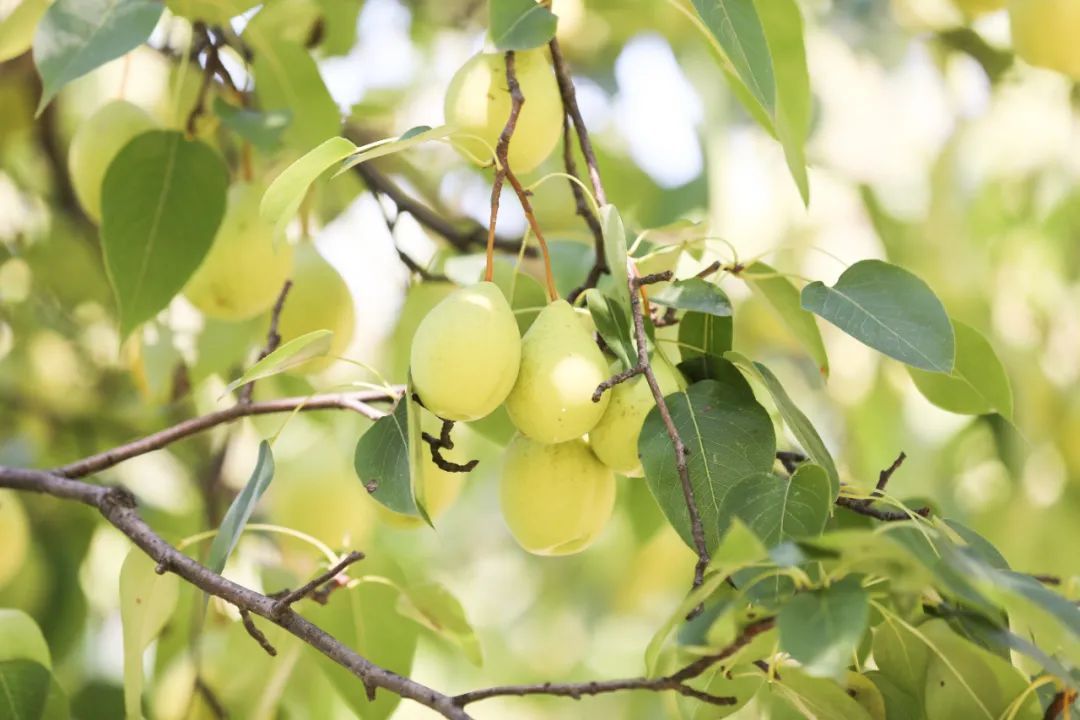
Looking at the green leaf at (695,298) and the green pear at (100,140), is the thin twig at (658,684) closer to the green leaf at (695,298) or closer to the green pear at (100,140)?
the green leaf at (695,298)

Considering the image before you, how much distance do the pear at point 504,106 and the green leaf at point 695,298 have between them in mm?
116

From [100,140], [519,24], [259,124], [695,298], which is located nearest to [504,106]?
[519,24]

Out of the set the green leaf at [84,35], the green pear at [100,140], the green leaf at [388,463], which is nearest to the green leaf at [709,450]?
the green leaf at [388,463]

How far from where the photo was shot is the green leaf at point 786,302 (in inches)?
26.7

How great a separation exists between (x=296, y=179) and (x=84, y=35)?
8.7 inches

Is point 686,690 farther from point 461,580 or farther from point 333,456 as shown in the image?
point 461,580

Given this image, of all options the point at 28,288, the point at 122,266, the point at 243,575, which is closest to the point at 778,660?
the point at 122,266

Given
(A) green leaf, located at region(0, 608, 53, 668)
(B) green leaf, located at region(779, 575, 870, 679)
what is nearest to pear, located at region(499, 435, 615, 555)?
(B) green leaf, located at region(779, 575, 870, 679)

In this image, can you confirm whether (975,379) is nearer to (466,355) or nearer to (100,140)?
(466,355)

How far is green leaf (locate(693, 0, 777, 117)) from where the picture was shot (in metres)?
0.59

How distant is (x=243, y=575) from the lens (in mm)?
1159

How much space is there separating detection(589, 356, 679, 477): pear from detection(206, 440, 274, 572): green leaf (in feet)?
0.56

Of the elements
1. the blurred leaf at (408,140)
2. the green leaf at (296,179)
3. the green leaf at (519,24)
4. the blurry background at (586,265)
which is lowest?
the blurry background at (586,265)

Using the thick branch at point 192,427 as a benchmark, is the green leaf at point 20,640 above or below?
below
